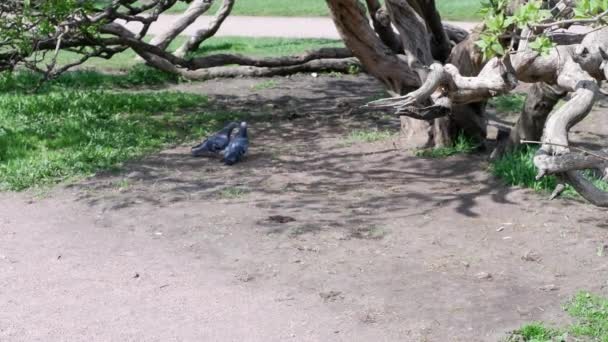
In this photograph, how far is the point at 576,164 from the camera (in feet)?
18.4

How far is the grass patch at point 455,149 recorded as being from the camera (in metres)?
9.75

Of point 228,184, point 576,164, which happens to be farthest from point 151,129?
point 576,164

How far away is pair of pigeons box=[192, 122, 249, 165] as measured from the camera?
31.6ft

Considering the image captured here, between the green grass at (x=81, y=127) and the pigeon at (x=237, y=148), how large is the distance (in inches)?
39.6

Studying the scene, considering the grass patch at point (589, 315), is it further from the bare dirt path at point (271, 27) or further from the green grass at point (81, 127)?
the bare dirt path at point (271, 27)

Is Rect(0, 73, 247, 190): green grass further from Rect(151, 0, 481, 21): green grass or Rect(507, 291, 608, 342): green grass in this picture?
Rect(151, 0, 481, 21): green grass

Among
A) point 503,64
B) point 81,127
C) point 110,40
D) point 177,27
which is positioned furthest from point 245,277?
point 177,27

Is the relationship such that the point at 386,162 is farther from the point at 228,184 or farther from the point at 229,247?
the point at 229,247

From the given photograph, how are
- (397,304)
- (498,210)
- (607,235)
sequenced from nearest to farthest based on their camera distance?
(397,304), (607,235), (498,210)

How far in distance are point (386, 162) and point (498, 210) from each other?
183 cm

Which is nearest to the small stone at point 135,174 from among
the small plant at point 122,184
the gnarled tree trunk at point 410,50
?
the small plant at point 122,184

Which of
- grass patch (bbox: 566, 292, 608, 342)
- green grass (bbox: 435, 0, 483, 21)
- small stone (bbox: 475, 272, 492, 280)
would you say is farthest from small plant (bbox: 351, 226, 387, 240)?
green grass (bbox: 435, 0, 483, 21)

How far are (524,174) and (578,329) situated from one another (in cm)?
298

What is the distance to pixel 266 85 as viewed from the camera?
14172 mm
